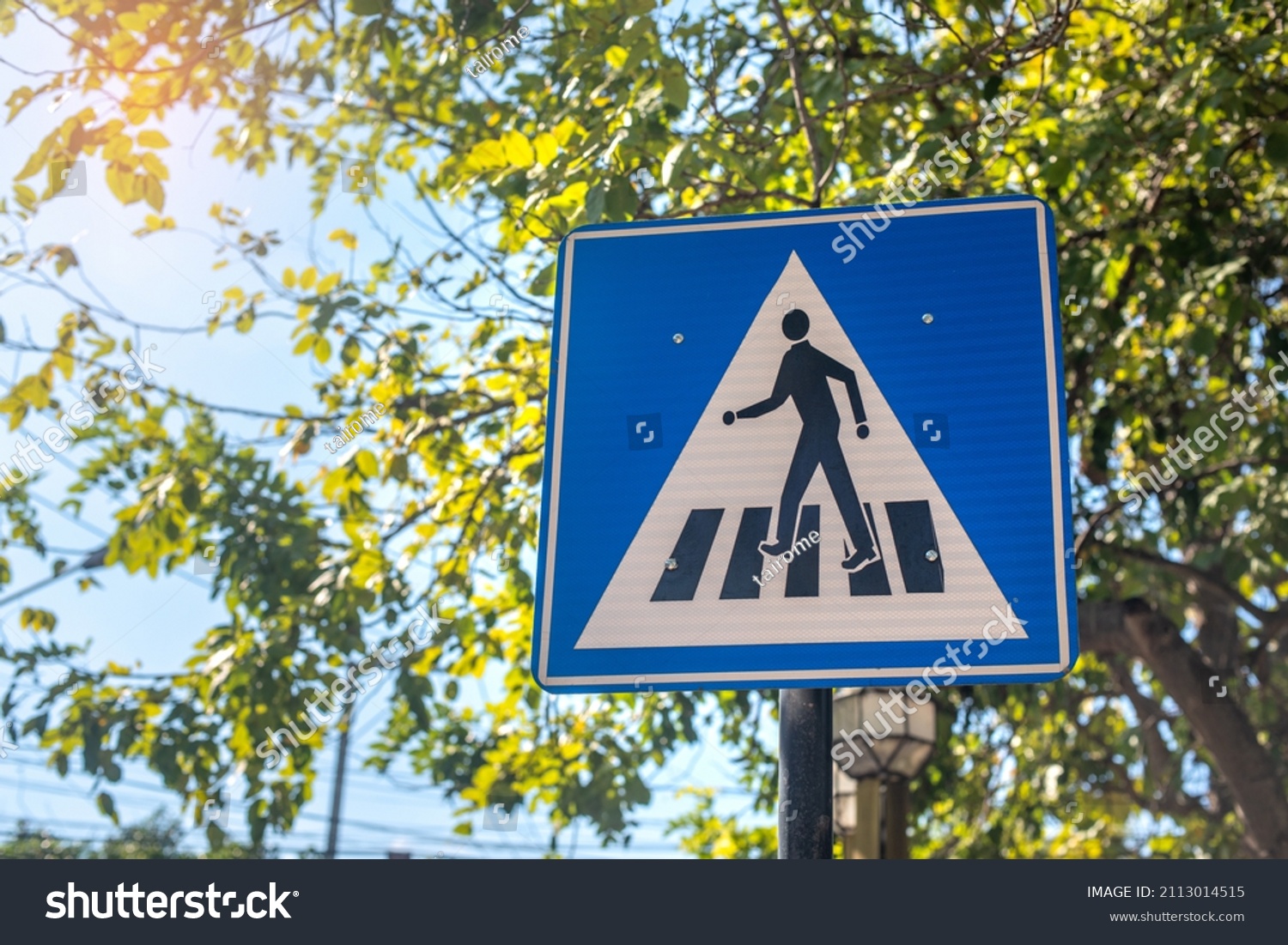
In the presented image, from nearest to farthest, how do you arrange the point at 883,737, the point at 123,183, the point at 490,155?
the point at 490,155 → the point at 123,183 → the point at 883,737

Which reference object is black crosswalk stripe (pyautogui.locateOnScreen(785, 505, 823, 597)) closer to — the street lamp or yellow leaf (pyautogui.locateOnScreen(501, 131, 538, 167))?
yellow leaf (pyautogui.locateOnScreen(501, 131, 538, 167))

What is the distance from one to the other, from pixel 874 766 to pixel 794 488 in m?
3.44

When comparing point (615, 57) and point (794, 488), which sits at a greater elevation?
point (615, 57)

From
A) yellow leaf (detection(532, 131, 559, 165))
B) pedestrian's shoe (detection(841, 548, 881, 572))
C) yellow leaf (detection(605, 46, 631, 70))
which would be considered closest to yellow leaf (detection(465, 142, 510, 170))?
yellow leaf (detection(532, 131, 559, 165))

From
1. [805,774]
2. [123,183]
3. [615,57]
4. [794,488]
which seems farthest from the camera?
[615,57]

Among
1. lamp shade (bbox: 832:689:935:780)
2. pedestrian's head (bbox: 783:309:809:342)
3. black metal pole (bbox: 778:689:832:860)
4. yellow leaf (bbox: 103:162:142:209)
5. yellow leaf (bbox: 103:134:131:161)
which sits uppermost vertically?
yellow leaf (bbox: 103:134:131:161)

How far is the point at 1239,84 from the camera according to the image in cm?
424

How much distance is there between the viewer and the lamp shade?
4578 millimetres

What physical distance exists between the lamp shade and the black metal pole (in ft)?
9.74

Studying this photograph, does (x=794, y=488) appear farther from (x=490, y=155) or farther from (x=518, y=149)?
(x=490, y=155)

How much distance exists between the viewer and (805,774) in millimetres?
1595

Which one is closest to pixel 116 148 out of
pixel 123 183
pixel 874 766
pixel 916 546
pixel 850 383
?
pixel 123 183
